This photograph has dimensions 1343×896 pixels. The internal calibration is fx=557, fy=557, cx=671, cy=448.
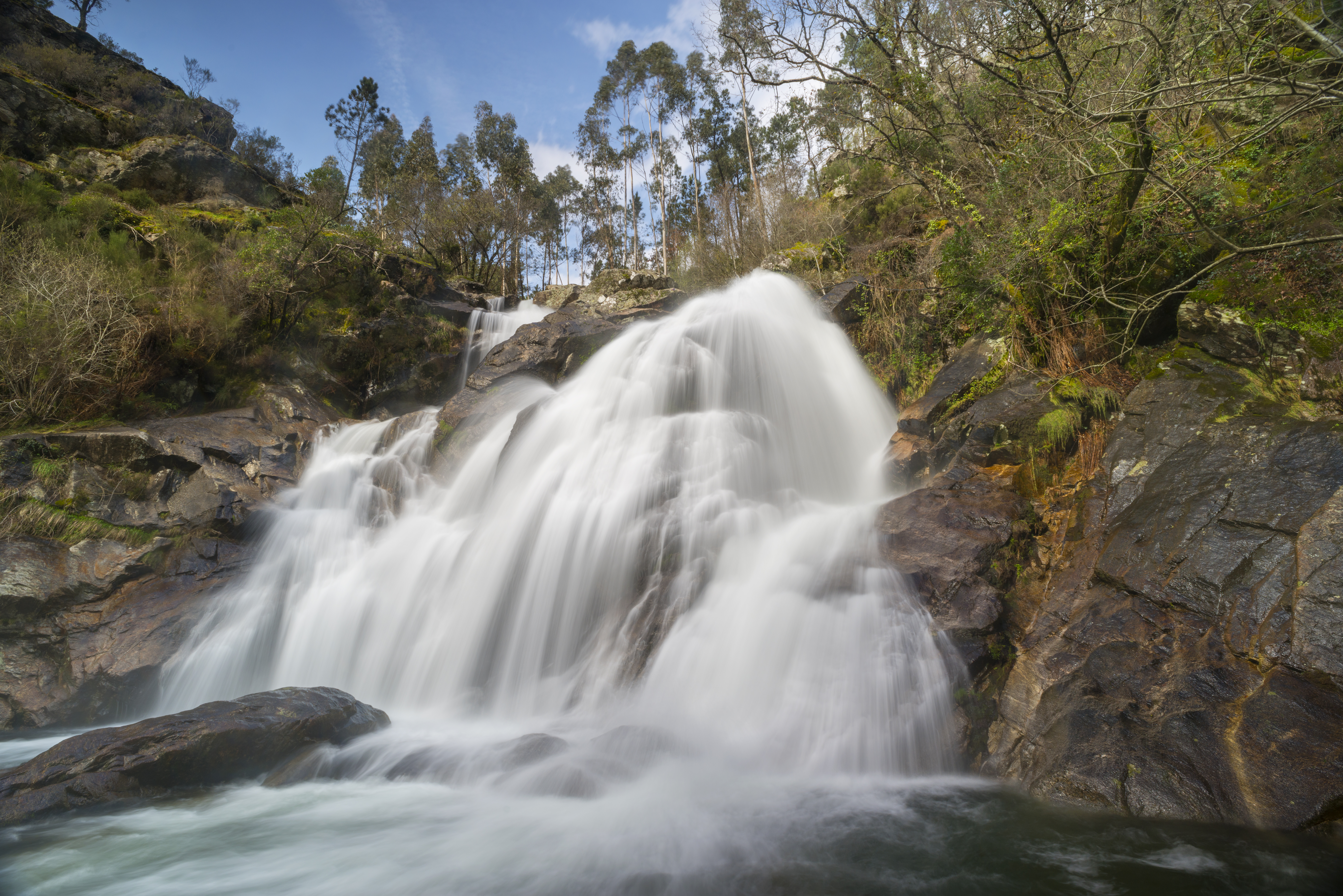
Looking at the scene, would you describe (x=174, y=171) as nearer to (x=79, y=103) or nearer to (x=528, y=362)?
(x=79, y=103)

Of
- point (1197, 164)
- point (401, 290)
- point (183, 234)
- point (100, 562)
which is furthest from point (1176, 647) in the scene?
point (183, 234)

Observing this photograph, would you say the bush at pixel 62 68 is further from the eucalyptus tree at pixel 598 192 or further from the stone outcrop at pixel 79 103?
the eucalyptus tree at pixel 598 192

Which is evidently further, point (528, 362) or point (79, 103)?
point (79, 103)

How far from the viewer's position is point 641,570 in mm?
7117

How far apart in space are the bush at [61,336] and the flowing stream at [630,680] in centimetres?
383

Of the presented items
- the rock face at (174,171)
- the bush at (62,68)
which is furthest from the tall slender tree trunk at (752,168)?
the bush at (62,68)

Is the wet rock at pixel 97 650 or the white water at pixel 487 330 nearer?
the wet rock at pixel 97 650

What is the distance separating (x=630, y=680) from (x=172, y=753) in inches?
164

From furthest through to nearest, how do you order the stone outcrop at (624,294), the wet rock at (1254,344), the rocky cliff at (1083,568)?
1. the stone outcrop at (624,294)
2. the wet rock at (1254,344)
3. the rocky cliff at (1083,568)

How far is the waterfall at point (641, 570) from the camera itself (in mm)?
5375

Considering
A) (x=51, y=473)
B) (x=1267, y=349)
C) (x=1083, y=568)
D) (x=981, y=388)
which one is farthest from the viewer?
(x=51, y=473)

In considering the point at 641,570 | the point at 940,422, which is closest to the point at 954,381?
the point at 940,422

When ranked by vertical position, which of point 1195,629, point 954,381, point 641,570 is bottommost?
point 1195,629

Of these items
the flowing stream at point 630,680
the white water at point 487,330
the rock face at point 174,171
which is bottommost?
the flowing stream at point 630,680
